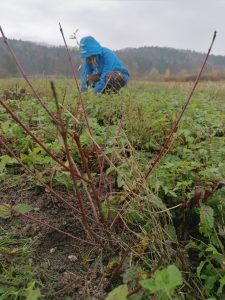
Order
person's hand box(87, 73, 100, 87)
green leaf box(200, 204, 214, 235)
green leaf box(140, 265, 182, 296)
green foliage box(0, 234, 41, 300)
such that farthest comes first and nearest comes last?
person's hand box(87, 73, 100, 87)
green leaf box(200, 204, 214, 235)
green foliage box(0, 234, 41, 300)
green leaf box(140, 265, 182, 296)

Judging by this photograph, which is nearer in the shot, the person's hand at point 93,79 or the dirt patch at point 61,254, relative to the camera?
the dirt patch at point 61,254

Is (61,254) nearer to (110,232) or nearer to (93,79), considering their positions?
(110,232)

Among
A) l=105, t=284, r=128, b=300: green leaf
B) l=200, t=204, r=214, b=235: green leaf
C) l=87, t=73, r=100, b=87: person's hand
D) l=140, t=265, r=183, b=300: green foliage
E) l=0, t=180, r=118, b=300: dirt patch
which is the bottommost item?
l=87, t=73, r=100, b=87: person's hand

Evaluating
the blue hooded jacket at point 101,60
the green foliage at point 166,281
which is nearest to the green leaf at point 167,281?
the green foliage at point 166,281

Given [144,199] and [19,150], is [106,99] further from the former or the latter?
[144,199]

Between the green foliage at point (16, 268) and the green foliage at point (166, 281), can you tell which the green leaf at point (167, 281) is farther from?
the green foliage at point (16, 268)

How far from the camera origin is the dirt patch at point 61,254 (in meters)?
1.32

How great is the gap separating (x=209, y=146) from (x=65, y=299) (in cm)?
132

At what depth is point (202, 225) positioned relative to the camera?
148 centimetres

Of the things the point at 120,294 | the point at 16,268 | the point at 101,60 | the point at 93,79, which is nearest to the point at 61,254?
the point at 16,268

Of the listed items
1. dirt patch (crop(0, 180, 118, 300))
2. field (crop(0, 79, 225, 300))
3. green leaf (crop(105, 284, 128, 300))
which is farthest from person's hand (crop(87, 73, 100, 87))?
green leaf (crop(105, 284, 128, 300))

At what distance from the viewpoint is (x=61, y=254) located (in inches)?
59.1

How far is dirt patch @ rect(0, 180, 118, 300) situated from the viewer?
1323mm

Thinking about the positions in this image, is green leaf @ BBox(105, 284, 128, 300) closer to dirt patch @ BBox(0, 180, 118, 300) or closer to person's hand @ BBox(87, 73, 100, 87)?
dirt patch @ BBox(0, 180, 118, 300)
